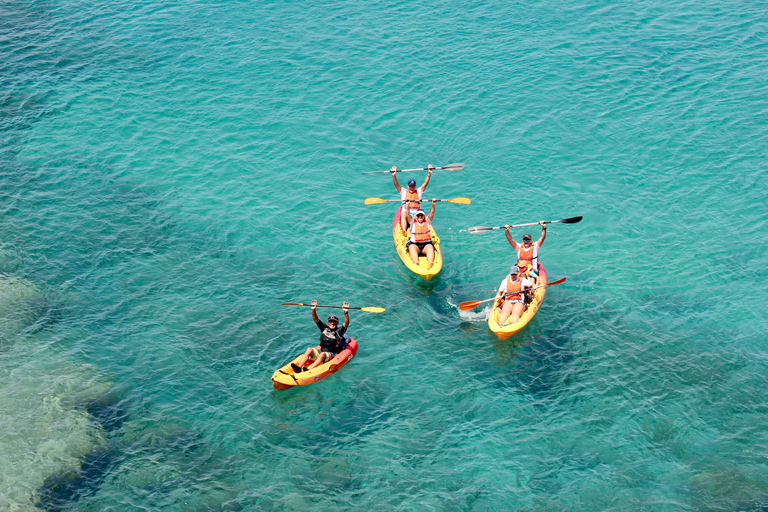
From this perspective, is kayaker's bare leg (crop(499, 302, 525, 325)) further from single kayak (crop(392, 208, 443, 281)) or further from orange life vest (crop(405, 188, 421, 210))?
orange life vest (crop(405, 188, 421, 210))

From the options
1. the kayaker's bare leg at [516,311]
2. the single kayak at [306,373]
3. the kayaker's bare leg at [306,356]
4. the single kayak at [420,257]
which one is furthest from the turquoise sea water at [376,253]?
the kayaker's bare leg at [306,356]

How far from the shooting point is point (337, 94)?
3002 centimetres

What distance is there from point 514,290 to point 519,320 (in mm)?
A: 1012

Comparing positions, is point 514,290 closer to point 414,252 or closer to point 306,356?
point 414,252

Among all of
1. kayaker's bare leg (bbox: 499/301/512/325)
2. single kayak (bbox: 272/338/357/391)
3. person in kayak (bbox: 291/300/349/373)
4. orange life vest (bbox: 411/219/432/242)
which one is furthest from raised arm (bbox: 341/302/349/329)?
kayaker's bare leg (bbox: 499/301/512/325)

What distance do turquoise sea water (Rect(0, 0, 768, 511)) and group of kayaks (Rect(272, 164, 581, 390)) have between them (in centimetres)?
45

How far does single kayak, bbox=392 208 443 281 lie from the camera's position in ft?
67.5

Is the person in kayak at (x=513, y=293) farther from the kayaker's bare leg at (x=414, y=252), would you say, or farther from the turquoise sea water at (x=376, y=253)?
the kayaker's bare leg at (x=414, y=252)

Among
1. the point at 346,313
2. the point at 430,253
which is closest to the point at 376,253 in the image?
the point at 430,253

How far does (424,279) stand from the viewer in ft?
68.2

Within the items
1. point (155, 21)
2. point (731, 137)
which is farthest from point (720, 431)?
point (155, 21)

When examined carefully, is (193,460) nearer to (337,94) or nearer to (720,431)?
(720,431)

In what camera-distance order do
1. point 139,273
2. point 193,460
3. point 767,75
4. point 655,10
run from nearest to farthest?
point 193,460, point 139,273, point 767,75, point 655,10

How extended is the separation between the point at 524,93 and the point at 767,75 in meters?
11.2
